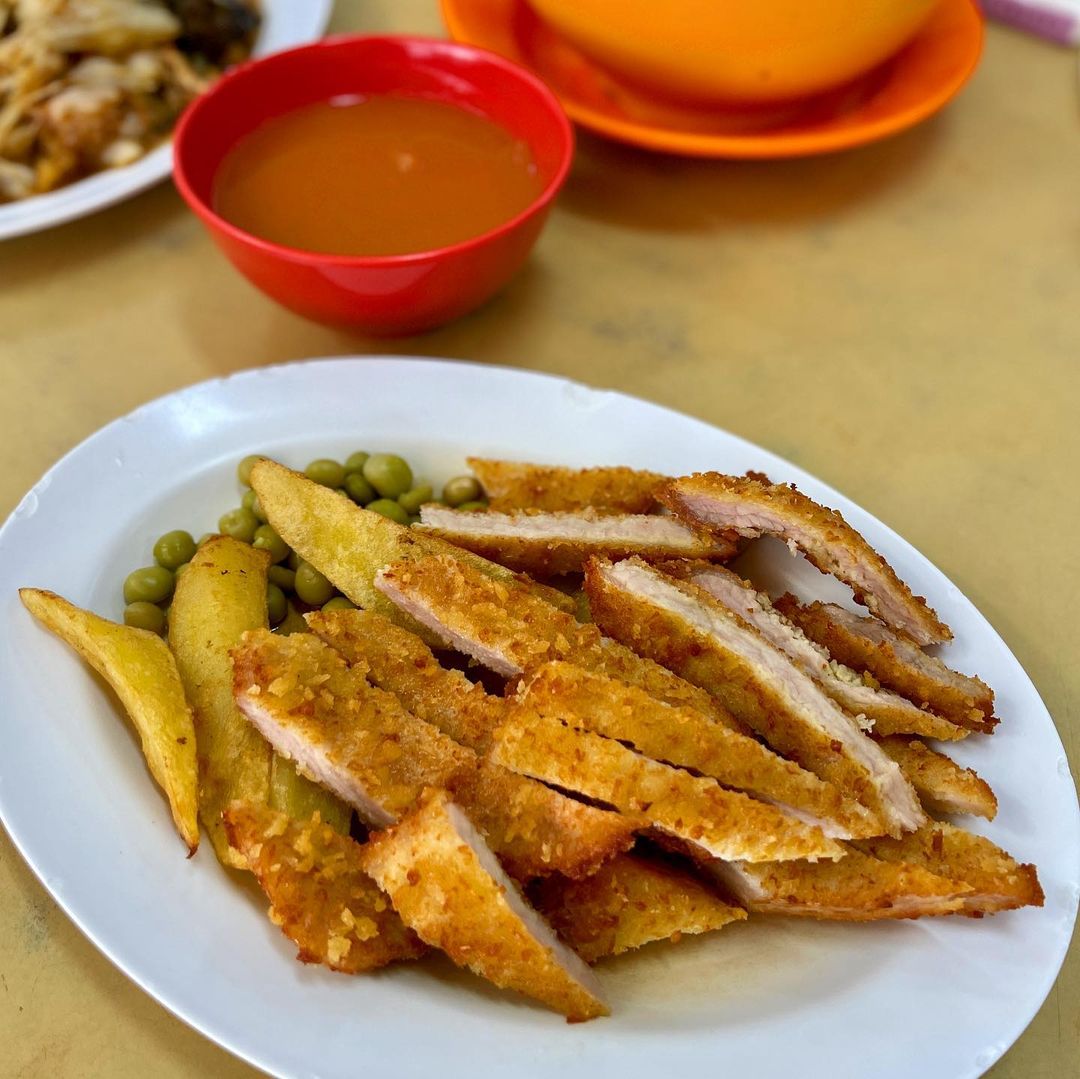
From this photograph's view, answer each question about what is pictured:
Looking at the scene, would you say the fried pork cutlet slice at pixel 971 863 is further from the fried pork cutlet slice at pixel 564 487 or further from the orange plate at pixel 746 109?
the orange plate at pixel 746 109

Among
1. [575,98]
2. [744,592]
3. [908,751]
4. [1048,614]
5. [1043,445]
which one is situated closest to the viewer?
[908,751]

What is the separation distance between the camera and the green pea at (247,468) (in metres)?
2.27

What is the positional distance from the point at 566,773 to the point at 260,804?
0.51 metres

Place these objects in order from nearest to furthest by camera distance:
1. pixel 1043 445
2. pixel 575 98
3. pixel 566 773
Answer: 1. pixel 566 773
2. pixel 1043 445
3. pixel 575 98

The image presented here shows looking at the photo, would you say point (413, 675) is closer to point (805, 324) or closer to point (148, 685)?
point (148, 685)

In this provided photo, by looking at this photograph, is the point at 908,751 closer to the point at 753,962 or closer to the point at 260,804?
the point at 753,962

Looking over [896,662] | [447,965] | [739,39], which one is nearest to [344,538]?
[447,965]

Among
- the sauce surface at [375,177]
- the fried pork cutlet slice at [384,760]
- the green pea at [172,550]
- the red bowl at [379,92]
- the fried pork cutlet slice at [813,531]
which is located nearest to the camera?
the fried pork cutlet slice at [384,760]

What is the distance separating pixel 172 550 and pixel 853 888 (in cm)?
149

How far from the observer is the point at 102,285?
10.1ft

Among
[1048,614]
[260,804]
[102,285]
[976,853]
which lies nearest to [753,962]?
[976,853]

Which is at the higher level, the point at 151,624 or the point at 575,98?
the point at 575,98

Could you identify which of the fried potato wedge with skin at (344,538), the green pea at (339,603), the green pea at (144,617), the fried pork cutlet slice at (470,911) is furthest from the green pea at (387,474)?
the fried pork cutlet slice at (470,911)

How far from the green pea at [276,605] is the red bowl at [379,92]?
2.48 ft
